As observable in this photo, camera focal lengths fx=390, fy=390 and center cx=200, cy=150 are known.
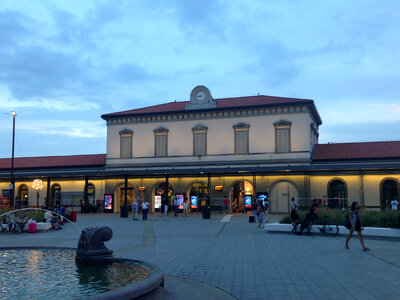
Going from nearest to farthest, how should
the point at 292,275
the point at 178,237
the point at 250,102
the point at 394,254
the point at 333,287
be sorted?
the point at 333,287 < the point at 292,275 < the point at 394,254 < the point at 178,237 < the point at 250,102

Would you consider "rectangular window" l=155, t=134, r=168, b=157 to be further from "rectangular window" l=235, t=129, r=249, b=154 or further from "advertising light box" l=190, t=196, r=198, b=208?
"rectangular window" l=235, t=129, r=249, b=154

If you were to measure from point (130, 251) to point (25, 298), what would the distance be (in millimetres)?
6437

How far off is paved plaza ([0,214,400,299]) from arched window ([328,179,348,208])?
647 inches

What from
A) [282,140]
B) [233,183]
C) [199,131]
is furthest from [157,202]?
[282,140]

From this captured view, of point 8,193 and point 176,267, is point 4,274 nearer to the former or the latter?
point 176,267

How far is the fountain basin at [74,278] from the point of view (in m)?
6.52

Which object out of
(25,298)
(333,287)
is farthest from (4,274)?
(333,287)

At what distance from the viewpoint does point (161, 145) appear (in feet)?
122

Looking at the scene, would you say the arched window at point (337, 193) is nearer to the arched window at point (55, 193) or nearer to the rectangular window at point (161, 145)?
the rectangular window at point (161, 145)

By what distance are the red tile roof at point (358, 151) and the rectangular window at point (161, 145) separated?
13.7m

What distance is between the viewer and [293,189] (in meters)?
33.0

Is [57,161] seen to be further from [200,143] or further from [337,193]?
[337,193]

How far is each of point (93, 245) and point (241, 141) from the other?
87.6 feet

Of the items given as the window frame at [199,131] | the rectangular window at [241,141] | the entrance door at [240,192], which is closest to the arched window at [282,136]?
the rectangular window at [241,141]
